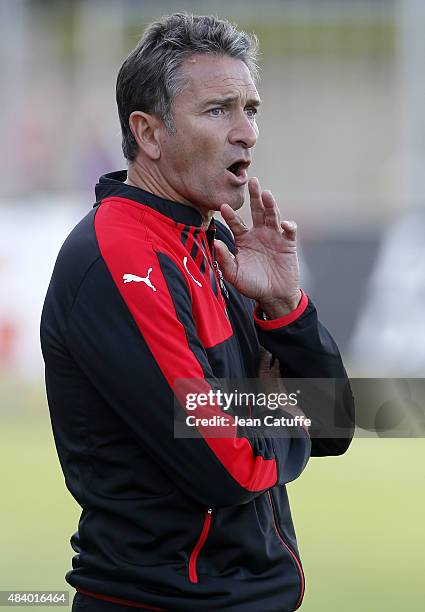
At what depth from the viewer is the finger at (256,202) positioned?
2.31 metres

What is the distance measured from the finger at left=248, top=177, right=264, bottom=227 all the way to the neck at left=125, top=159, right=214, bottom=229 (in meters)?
0.10

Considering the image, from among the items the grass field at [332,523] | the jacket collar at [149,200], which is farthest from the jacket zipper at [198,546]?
the grass field at [332,523]

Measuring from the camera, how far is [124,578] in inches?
83.6

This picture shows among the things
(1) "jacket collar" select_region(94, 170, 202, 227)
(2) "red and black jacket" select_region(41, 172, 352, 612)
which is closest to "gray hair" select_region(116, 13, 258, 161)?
(1) "jacket collar" select_region(94, 170, 202, 227)

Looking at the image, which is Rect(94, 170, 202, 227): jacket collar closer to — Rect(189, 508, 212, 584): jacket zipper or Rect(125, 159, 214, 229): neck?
Rect(125, 159, 214, 229): neck

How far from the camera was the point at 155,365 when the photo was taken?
2.06 metres

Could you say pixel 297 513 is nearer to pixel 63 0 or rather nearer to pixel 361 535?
pixel 361 535

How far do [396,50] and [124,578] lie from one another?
13319 mm

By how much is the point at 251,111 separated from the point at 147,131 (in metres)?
0.24

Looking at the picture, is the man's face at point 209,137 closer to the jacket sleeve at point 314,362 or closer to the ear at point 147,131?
the ear at point 147,131

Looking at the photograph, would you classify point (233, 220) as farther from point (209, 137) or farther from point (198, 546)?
point (198, 546)

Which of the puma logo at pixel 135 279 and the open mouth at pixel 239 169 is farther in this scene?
the open mouth at pixel 239 169

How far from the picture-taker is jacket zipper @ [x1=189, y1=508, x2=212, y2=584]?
2107 millimetres

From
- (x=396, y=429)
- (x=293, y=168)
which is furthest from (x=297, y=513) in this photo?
(x=293, y=168)
